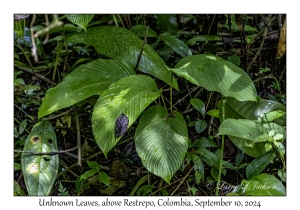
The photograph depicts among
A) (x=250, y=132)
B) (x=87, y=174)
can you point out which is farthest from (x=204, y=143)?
(x=87, y=174)

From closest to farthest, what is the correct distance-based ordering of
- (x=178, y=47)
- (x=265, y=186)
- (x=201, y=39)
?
1. (x=265, y=186)
2. (x=178, y=47)
3. (x=201, y=39)

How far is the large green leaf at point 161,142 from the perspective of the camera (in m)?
1.19

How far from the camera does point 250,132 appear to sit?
1.28 m

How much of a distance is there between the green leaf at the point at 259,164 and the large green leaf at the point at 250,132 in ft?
0.08

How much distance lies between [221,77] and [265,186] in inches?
15.2

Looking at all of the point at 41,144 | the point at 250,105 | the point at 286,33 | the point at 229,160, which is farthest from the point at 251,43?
the point at 41,144

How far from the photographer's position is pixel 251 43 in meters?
1.87

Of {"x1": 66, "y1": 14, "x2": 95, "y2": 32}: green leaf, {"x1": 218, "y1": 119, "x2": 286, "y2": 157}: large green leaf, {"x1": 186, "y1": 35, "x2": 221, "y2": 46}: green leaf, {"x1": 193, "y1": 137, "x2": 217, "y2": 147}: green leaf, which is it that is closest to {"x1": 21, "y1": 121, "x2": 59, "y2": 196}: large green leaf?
{"x1": 66, "y1": 14, "x2": 95, "y2": 32}: green leaf

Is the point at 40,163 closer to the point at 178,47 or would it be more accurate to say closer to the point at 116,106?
the point at 116,106

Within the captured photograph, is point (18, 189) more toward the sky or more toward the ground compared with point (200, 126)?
more toward the ground

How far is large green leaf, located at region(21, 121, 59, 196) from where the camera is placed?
130 centimetres

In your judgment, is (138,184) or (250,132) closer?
(250,132)
